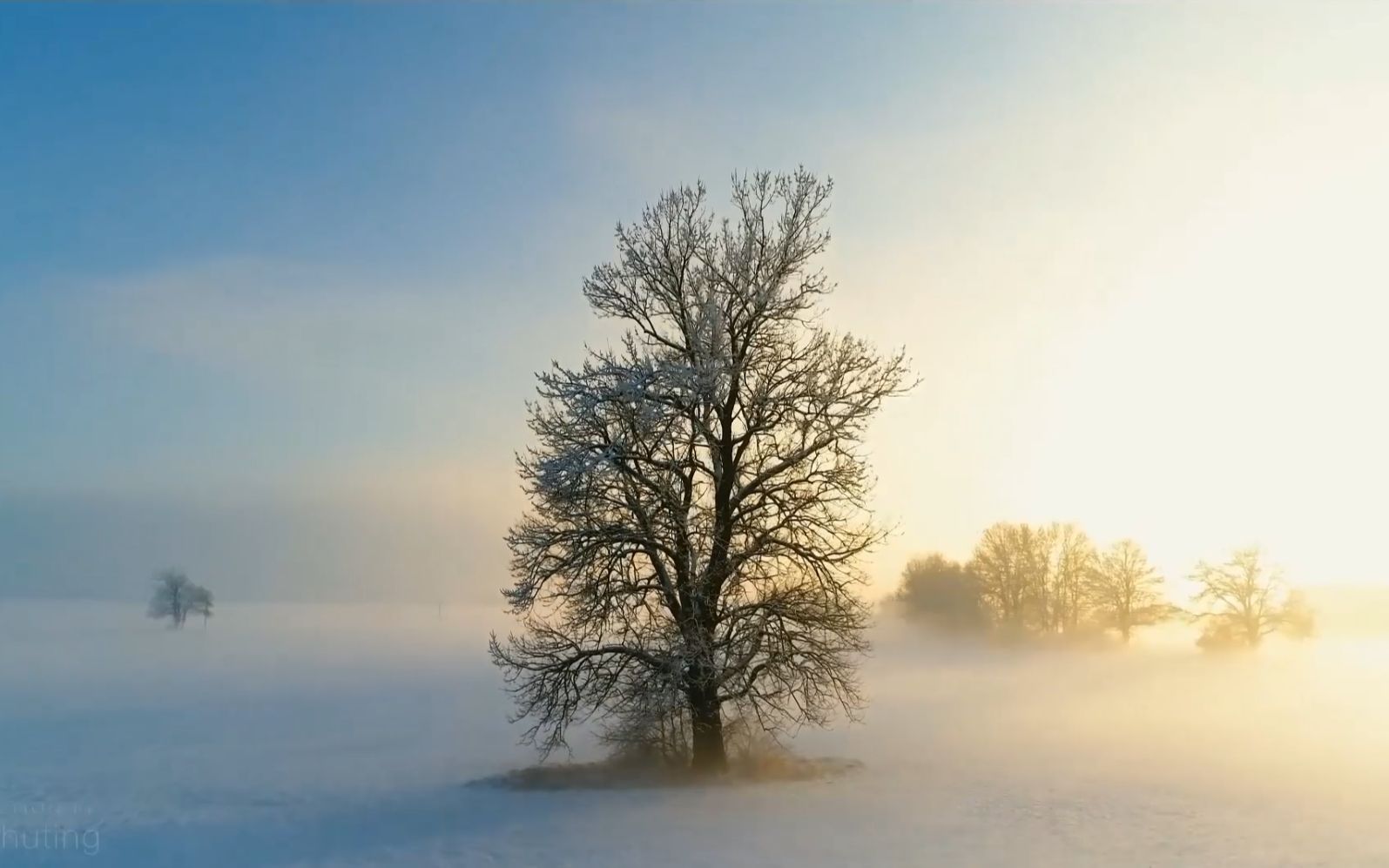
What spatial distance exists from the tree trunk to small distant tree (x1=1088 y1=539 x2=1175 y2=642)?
61263mm

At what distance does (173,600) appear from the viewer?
9431 cm

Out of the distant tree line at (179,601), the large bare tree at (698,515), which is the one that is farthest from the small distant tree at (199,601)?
the large bare tree at (698,515)

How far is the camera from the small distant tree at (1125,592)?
7162cm

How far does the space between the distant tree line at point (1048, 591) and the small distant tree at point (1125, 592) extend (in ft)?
0.24

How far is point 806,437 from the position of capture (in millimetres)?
21641

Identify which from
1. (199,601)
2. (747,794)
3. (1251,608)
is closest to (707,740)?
(747,794)

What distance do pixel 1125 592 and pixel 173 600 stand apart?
313 ft

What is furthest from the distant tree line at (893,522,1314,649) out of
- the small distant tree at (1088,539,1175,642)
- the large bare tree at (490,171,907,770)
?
the large bare tree at (490,171,907,770)

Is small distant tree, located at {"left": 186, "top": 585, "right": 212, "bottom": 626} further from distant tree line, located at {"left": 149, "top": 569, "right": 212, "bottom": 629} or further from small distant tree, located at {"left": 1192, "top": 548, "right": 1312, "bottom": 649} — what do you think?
small distant tree, located at {"left": 1192, "top": 548, "right": 1312, "bottom": 649}

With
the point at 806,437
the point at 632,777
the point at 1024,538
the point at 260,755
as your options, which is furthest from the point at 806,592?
the point at 1024,538

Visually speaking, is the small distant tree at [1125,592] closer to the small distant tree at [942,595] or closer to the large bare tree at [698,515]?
the small distant tree at [942,595]

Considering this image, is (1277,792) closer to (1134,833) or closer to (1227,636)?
(1134,833)

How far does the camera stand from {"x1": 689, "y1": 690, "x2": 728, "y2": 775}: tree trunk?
21406mm

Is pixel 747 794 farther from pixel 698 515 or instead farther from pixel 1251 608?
pixel 1251 608
